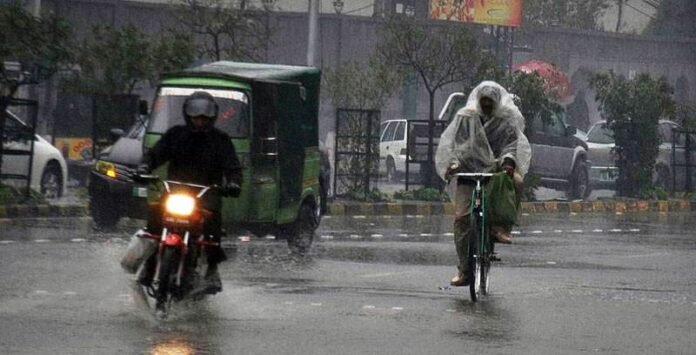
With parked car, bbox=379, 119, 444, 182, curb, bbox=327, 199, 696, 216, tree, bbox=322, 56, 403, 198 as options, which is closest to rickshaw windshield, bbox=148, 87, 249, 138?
curb, bbox=327, 199, 696, 216

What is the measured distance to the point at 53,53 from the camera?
2677 centimetres

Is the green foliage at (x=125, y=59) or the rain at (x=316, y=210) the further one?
the green foliage at (x=125, y=59)

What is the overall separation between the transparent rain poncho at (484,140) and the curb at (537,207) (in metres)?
15.3

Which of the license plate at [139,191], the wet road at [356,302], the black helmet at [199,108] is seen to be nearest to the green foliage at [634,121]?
the wet road at [356,302]

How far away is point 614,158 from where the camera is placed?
126ft

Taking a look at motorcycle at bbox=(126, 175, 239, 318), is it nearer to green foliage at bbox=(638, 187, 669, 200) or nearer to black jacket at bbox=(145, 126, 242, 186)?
black jacket at bbox=(145, 126, 242, 186)

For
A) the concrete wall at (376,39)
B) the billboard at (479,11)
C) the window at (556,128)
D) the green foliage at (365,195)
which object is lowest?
the green foliage at (365,195)

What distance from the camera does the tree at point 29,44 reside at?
2638 cm

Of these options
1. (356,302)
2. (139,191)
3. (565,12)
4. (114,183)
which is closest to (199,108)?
(356,302)

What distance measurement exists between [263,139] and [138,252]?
8.28 meters

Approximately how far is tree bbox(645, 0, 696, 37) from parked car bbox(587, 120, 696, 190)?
124 ft

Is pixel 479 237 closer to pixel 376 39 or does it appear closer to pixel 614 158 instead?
pixel 614 158

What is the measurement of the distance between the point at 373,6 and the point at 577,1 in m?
13.2

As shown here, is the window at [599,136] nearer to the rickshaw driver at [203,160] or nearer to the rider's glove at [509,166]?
the rider's glove at [509,166]
